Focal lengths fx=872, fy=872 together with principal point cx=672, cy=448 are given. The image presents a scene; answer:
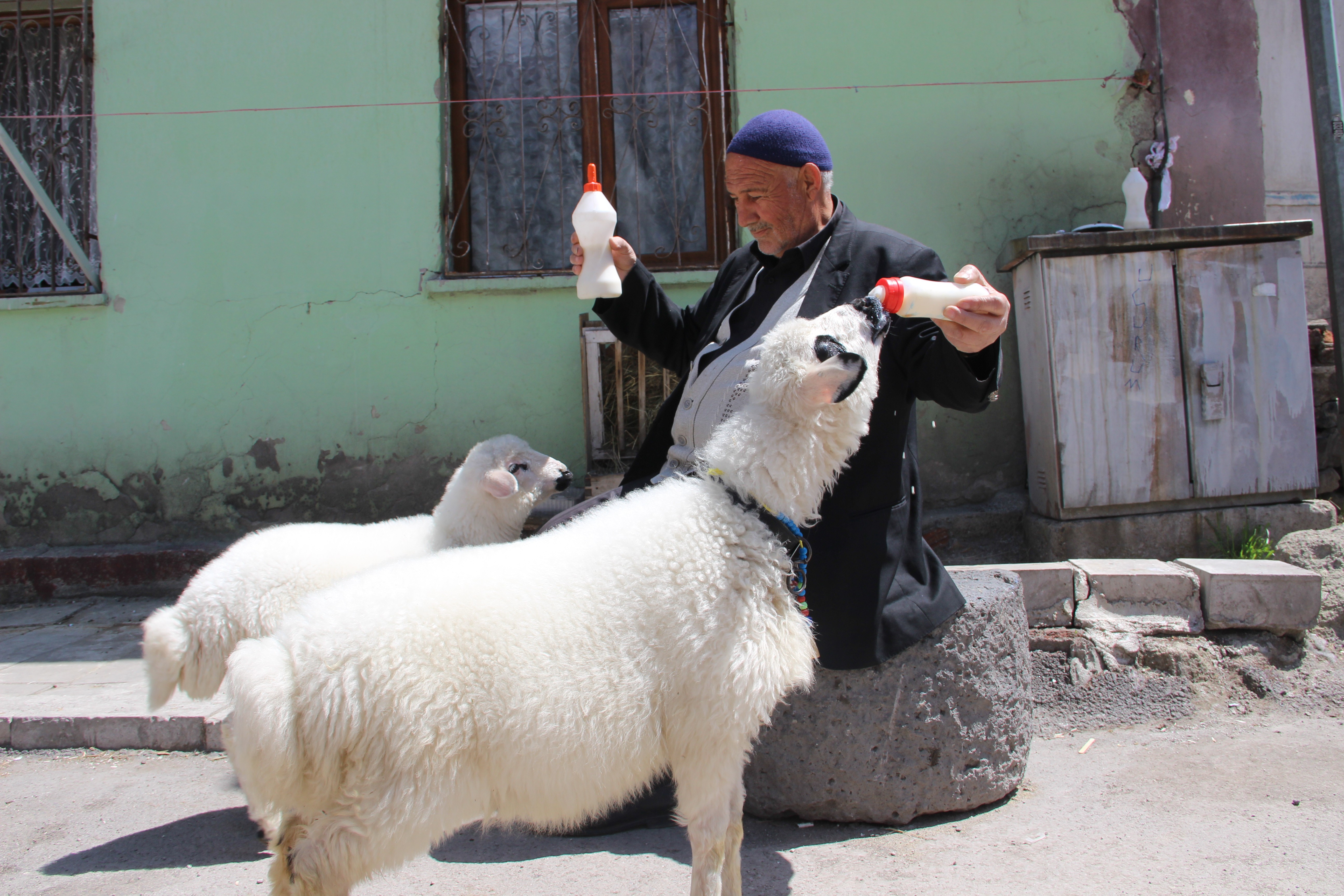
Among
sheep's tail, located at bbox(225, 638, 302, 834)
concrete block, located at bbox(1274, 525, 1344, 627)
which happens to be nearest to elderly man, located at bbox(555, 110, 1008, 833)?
sheep's tail, located at bbox(225, 638, 302, 834)

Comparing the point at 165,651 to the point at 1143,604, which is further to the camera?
the point at 1143,604

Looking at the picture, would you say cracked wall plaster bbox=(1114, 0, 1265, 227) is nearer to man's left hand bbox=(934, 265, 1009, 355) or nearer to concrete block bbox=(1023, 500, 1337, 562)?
concrete block bbox=(1023, 500, 1337, 562)

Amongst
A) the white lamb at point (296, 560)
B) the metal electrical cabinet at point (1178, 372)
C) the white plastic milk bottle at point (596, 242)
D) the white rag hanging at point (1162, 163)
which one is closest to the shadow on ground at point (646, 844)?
the white lamb at point (296, 560)

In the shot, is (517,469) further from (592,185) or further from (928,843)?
(928,843)

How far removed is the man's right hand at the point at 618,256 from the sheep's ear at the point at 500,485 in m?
0.94

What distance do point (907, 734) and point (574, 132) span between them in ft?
15.0

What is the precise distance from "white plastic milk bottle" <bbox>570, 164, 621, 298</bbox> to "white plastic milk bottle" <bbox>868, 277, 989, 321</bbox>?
92 cm

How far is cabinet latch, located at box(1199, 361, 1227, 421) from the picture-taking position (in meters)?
4.96

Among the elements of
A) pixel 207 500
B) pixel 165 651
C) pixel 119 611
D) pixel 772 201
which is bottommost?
pixel 119 611

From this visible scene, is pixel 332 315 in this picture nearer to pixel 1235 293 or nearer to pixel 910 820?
pixel 910 820

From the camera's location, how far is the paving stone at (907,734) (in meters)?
2.88

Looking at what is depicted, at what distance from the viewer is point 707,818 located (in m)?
2.16

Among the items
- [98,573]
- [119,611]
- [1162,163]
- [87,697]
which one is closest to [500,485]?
[87,697]

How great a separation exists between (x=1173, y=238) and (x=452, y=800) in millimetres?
4897
